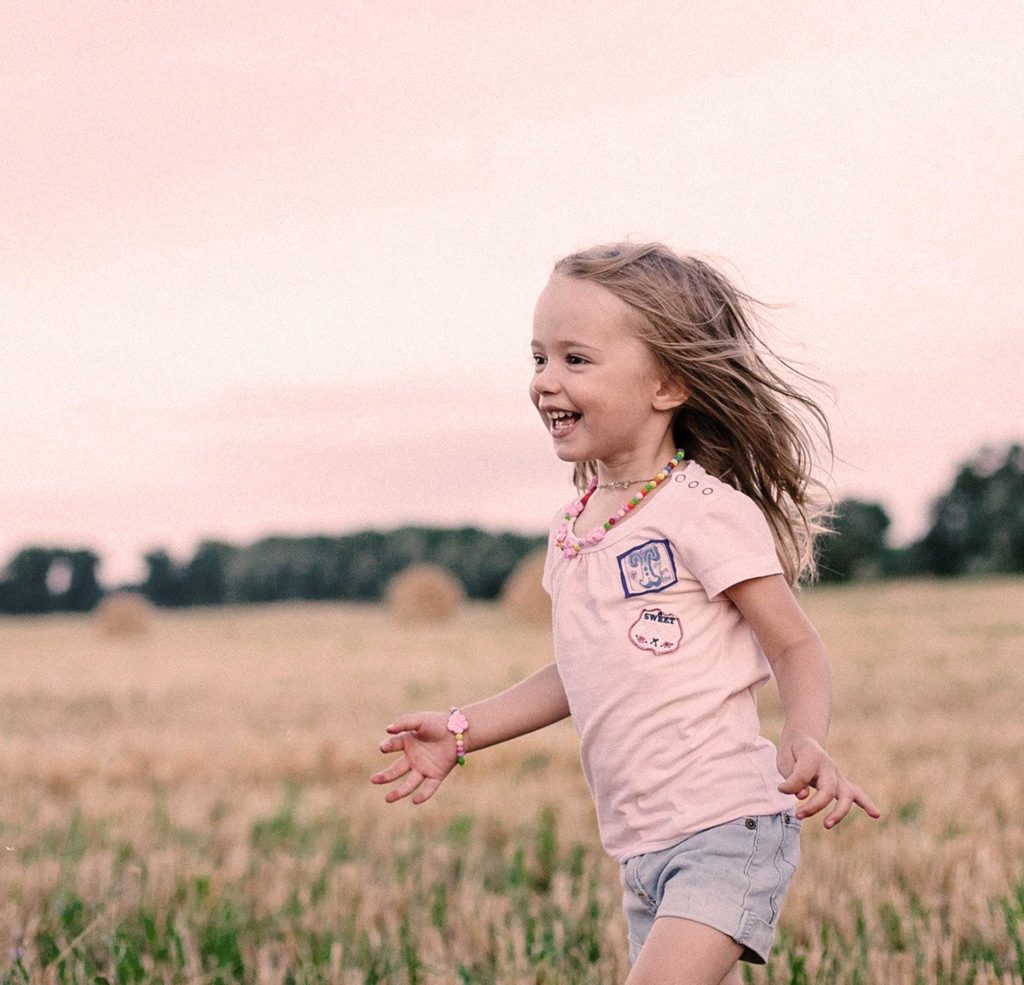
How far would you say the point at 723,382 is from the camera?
3000mm

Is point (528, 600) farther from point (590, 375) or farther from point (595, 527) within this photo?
point (590, 375)

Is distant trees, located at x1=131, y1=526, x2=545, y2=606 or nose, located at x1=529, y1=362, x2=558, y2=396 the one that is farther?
distant trees, located at x1=131, y1=526, x2=545, y2=606

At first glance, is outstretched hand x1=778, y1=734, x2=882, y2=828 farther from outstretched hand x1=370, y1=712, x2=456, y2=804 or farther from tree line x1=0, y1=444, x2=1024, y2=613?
tree line x1=0, y1=444, x2=1024, y2=613

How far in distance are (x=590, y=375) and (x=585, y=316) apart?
0.40ft

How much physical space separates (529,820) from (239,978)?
231 cm

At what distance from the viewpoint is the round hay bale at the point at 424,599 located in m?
29.4

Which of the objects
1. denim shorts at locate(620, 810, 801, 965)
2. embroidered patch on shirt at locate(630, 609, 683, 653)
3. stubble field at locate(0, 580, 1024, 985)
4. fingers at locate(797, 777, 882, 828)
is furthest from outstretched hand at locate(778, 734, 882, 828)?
stubble field at locate(0, 580, 1024, 985)

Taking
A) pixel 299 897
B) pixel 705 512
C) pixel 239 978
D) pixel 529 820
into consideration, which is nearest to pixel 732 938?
pixel 705 512

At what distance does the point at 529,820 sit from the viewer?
5.88 meters

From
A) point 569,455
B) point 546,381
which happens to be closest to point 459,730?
point 569,455

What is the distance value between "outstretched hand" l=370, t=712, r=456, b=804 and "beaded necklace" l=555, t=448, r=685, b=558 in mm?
448

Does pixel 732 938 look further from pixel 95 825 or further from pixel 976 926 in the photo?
pixel 95 825

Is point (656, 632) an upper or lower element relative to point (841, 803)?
upper

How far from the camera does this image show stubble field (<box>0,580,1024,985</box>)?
12.3 ft
